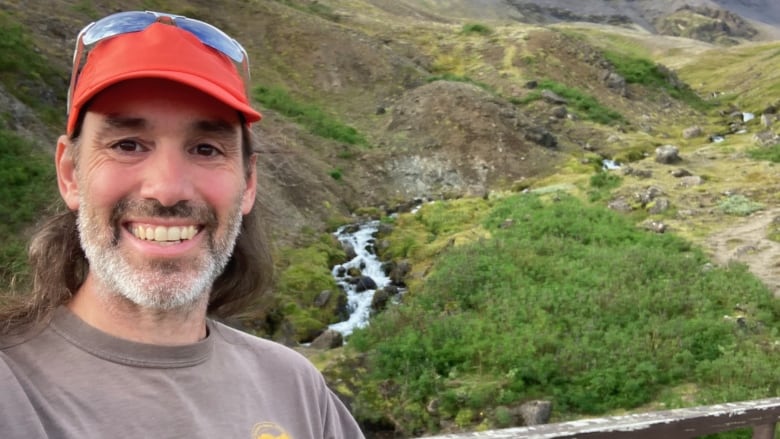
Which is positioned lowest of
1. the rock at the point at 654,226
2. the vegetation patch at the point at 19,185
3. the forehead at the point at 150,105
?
the rock at the point at 654,226

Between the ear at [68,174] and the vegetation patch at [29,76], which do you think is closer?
the ear at [68,174]

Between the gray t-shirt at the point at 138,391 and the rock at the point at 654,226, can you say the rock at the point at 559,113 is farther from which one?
the gray t-shirt at the point at 138,391

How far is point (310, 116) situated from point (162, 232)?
102ft

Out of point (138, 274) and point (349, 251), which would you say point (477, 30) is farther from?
point (138, 274)

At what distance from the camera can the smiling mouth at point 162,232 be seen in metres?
2.37

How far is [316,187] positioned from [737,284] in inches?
583

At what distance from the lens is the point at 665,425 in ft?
12.6

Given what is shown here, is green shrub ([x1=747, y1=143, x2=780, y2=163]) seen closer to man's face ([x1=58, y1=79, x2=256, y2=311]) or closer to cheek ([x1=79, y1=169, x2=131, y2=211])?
man's face ([x1=58, y1=79, x2=256, y2=311])

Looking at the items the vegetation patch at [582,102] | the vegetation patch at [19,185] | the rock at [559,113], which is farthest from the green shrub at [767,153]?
the vegetation patch at [19,185]

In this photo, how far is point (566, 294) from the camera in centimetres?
1495

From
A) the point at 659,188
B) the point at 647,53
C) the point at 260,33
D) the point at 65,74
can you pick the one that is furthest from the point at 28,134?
the point at 647,53

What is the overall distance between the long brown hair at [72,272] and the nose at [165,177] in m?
0.32

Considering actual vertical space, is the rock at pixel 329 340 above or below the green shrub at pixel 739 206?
below

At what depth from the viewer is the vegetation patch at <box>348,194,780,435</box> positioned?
11.6 metres
